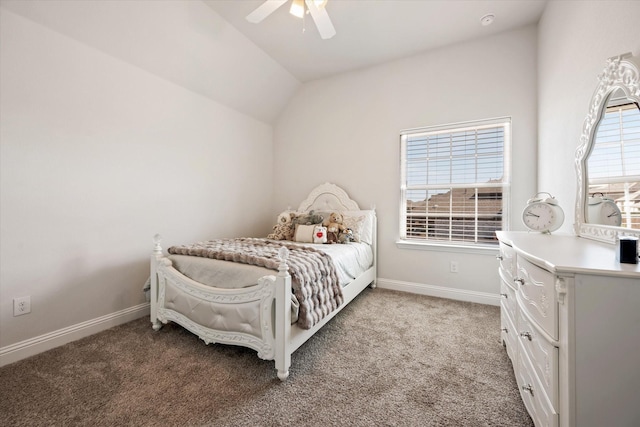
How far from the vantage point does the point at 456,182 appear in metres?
3.09

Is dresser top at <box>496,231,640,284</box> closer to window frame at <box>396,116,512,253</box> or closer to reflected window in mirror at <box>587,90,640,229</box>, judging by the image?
reflected window in mirror at <box>587,90,640,229</box>

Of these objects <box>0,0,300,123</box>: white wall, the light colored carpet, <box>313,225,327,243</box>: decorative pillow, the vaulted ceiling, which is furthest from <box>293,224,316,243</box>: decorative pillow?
the vaulted ceiling

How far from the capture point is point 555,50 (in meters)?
2.17

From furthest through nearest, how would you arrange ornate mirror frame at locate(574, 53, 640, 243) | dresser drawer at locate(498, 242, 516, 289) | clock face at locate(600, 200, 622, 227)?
1. dresser drawer at locate(498, 242, 516, 289)
2. clock face at locate(600, 200, 622, 227)
3. ornate mirror frame at locate(574, 53, 640, 243)

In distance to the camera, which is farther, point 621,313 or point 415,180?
point 415,180

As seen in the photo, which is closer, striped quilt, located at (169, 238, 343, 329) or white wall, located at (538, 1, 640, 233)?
white wall, located at (538, 1, 640, 233)

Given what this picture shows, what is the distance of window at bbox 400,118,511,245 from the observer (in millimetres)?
2895

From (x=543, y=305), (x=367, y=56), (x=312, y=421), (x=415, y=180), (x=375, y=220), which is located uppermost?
(x=367, y=56)

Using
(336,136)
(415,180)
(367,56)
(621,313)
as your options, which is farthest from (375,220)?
(621,313)

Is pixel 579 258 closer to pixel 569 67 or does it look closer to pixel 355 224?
pixel 569 67

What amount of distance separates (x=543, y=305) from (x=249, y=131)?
3.69m

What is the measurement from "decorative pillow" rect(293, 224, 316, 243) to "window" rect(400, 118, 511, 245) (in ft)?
3.85

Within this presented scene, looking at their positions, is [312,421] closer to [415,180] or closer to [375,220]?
[375,220]

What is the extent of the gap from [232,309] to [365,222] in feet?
6.32
